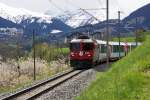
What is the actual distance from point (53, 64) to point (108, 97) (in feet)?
124

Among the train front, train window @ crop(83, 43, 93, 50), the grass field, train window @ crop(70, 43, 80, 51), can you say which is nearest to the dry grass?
the grass field

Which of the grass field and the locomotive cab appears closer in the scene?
the grass field

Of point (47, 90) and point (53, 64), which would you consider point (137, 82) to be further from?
point (53, 64)

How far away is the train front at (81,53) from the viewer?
4647cm

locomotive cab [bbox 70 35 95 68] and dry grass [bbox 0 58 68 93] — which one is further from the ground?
locomotive cab [bbox 70 35 95 68]

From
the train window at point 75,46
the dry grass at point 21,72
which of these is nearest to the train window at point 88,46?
the train window at point 75,46

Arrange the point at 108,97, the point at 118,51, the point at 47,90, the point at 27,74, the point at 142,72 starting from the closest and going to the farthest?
1. the point at 108,97
2. the point at 142,72
3. the point at 47,90
4. the point at 27,74
5. the point at 118,51

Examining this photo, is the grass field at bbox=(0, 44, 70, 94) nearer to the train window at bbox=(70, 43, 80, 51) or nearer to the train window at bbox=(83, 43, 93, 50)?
the train window at bbox=(70, 43, 80, 51)

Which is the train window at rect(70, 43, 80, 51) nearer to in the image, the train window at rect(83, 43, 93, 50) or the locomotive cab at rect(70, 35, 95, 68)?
the locomotive cab at rect(70, 35, 95, 68)

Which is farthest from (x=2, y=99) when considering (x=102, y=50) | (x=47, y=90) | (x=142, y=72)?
(x=102, y=50)

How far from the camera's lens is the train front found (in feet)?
152

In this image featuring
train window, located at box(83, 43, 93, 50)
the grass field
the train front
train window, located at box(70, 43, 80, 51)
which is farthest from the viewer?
train window, located at box(70, 43, 80, 51)

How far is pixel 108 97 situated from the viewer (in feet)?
36.5

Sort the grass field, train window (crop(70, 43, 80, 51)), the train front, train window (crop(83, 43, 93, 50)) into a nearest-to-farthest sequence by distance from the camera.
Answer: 1. the grass field
2. the train front
3. train window (crop(83, 43, 93, 50))
4. train window (crop(70, 43, 80, 51))
